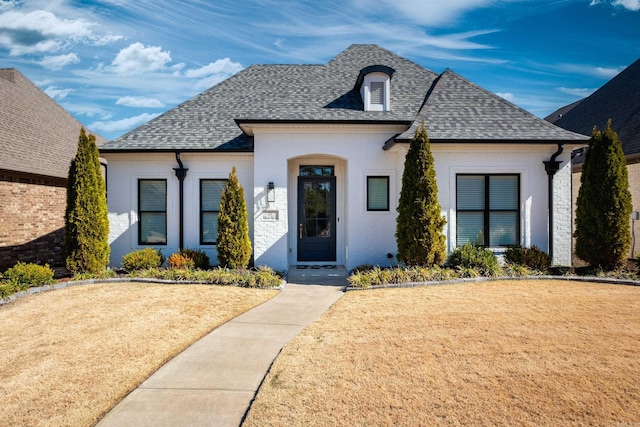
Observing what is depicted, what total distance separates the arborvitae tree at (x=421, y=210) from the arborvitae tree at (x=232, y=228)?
3.98 m

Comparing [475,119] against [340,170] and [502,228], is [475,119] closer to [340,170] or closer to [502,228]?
[502,228]

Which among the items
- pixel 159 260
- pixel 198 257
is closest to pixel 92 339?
pixel 198 257

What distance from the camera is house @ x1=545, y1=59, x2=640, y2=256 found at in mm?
12773

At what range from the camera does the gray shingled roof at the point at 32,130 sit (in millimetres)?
11820

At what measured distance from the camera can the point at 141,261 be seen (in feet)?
33.1

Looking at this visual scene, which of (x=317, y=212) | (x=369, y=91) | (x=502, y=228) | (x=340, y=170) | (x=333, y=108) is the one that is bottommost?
(x=502, y=228)

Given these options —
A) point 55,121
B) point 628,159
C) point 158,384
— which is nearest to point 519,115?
point 628,159

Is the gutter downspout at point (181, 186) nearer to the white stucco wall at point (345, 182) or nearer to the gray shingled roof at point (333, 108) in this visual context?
the white stucco wall at point (345, 182)

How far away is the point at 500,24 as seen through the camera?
12.1 metres

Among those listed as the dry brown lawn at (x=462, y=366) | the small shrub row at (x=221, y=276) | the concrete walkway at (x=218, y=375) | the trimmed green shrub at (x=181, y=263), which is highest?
the trimmed green shrub at (x=181, y=263)

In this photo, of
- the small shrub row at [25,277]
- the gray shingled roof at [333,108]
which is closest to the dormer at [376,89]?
the gray shingled roof at [333,108]

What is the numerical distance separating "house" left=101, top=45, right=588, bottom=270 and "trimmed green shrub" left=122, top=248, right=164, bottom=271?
1006mm

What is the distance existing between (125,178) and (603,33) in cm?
1807

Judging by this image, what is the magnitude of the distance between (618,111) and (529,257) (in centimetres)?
1000
